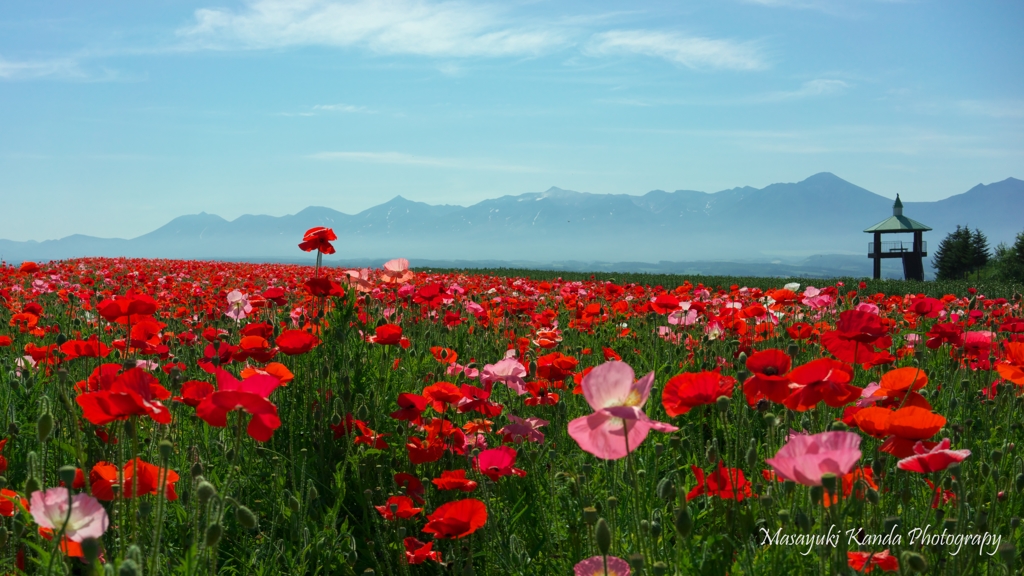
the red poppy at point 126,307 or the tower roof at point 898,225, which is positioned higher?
the tower roof at point 898,225

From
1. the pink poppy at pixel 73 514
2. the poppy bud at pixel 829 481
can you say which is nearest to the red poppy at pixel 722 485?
the poppy bud at pixel 829 481

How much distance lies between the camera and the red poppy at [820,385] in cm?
157

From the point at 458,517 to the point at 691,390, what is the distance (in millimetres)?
654

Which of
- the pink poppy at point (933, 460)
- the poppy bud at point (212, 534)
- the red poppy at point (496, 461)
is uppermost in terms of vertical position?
the pink poppy at point (933, 460)

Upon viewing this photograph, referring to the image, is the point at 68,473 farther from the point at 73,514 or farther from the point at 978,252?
the point at 978,252

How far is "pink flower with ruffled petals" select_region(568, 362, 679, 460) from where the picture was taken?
4.22ft

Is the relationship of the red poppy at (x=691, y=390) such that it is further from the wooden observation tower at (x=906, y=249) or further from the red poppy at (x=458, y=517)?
the wooden observation tower at (x=906, y=249)

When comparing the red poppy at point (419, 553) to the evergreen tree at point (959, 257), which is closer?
the red poppy at point (419, 553)

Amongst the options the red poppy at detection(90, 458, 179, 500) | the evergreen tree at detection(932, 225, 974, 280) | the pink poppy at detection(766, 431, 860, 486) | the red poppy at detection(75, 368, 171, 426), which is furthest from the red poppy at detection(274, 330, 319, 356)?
the evergreen tree at detection(932, 225, 974, 280)

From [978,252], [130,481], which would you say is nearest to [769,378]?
[130,481]

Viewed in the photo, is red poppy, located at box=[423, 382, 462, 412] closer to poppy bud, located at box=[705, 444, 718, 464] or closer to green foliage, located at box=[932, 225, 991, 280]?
poppy bud, located at box=[705, 444, 718, 464]

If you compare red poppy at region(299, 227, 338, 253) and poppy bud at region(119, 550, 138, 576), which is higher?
red poppy at region(299, 227, 338, 253)

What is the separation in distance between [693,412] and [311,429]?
81.5 inches

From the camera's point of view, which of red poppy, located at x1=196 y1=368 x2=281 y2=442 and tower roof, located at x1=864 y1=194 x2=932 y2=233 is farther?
tower roof, located at x1=864 y1=194 x2=932 y2=233
